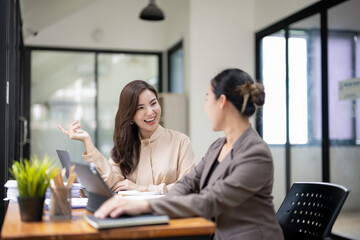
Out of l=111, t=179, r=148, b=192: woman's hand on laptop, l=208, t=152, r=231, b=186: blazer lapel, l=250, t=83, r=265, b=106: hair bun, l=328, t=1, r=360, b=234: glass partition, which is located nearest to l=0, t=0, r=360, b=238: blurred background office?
l=328, t=1, r=360, b=234: glass partition

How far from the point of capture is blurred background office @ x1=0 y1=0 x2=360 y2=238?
14.2 feet

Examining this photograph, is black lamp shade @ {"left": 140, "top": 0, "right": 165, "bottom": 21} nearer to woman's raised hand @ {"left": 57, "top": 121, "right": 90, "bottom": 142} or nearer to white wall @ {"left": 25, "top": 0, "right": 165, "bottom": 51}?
white wall @ {"left": 25, "top": 0, "right": 165, "bottom": 51}

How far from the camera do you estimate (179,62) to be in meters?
7.32

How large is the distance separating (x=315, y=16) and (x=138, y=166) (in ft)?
10.2

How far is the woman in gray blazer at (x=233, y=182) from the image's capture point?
5.02ft

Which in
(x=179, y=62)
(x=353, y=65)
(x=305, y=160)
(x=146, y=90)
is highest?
(x=179, y=62)

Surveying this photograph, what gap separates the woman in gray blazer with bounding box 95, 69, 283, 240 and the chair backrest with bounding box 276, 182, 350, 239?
0.75ft

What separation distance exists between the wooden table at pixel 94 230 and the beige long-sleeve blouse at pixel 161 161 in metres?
1.13

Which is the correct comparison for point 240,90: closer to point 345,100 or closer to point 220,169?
point 220,169

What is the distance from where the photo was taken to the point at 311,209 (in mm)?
1931

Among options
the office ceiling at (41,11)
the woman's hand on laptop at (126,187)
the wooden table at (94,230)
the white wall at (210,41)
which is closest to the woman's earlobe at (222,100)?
the wooden table at (94,230)

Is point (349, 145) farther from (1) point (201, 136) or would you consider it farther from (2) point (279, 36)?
(1) point (201, 136)

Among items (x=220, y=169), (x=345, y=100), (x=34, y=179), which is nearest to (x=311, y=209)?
(x=220, y=169)

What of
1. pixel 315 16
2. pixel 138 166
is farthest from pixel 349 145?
pixel 138 166
